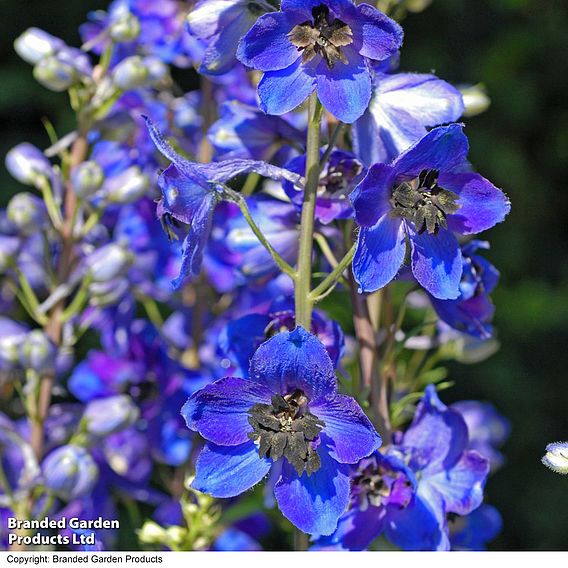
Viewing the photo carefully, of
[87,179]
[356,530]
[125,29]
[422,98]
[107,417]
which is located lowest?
[107,417]

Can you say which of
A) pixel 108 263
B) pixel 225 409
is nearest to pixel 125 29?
pixel 108 263

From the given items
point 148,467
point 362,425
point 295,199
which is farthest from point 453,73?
point 362,425

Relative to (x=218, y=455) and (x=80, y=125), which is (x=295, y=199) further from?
(x=80, y=125)

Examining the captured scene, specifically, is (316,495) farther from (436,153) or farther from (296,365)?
(436,153)

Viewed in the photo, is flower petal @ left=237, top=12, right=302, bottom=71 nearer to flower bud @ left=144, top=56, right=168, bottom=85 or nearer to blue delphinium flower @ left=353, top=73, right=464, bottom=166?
blue delphinium flower @ left=353, top=73, right=464, bottom=166

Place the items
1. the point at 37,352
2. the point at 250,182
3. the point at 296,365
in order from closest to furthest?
the point at 296,365 → the point at 37,352 → the point at 250,182

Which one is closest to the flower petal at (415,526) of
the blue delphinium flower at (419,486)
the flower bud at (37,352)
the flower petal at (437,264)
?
the blue delphinium flower at (419,486)
